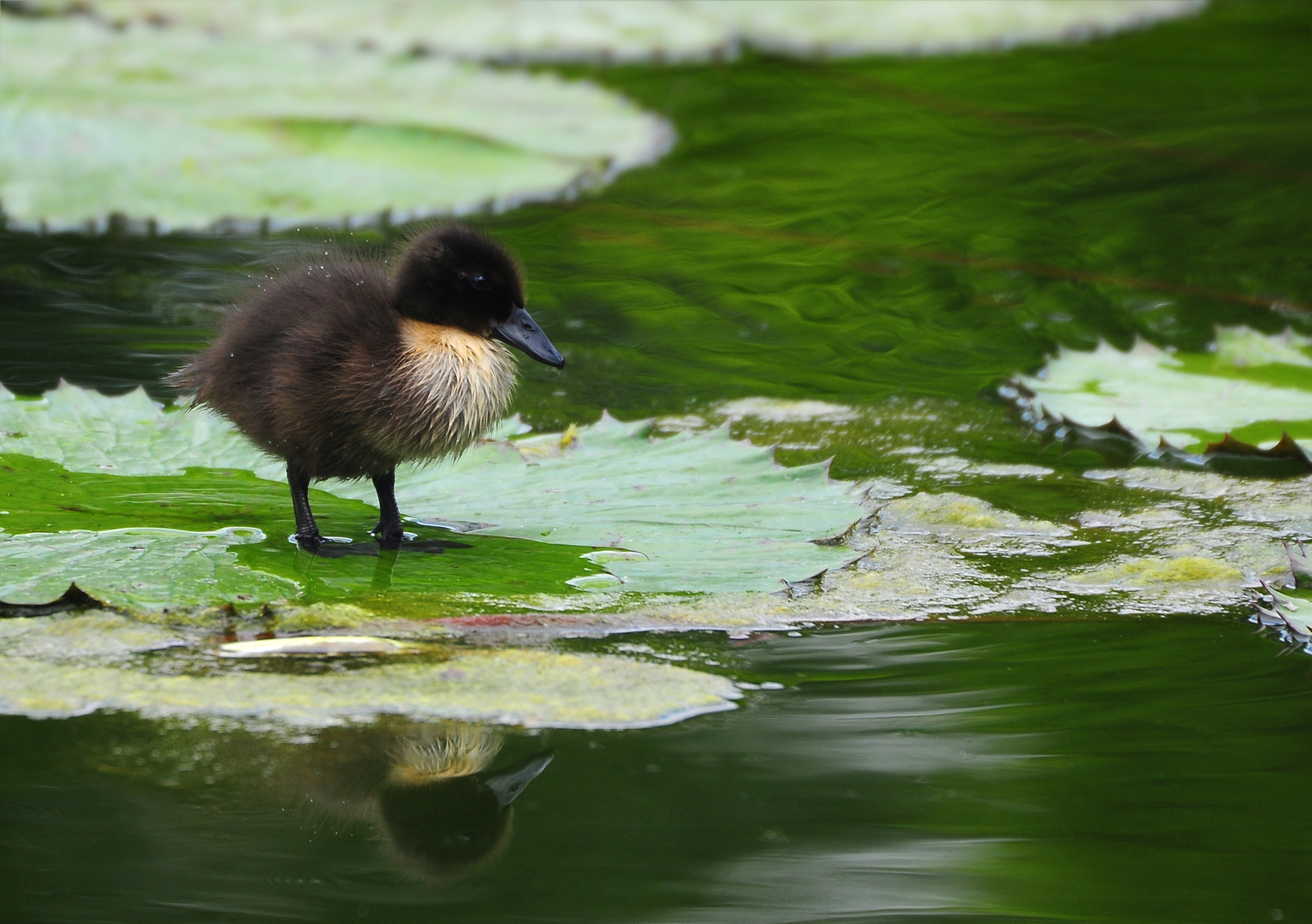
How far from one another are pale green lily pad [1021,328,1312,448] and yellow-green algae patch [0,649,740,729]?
176 cm

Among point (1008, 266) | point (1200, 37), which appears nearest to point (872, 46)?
point (1200, 37)

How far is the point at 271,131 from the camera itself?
5.23m

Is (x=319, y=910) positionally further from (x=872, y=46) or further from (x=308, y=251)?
(x=872, y=46)

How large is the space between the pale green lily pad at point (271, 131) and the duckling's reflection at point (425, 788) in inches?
127

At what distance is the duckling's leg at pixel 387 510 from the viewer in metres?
2.32

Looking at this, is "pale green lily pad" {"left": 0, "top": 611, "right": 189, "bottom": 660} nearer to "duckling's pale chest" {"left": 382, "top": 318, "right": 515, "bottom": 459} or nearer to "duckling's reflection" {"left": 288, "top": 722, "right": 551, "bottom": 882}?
"duckling's reflection" {"left": 288, "top": 722, "right": 551, "bottom": 882}

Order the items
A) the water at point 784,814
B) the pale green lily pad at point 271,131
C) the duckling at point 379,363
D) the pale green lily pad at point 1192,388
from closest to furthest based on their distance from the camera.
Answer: the water at point 784,814, the duckling at point 379,363, the pale green lily pad at point 1192,388, the pale green lily pad at point 271,131

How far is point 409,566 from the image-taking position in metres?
2.10

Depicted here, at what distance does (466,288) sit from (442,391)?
0.70 feet

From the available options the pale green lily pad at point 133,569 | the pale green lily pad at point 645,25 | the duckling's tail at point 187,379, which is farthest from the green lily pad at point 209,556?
the pale green lily pad at point 645,25

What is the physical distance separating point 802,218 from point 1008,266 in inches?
33.9

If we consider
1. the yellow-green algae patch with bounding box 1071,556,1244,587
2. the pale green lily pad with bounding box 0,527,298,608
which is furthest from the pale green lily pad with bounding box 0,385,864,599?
the yellow-green algae patch with bounding box 1071,556,1244,587

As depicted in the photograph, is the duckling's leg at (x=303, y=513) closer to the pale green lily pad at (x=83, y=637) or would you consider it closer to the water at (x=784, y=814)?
the pale green lily pad at (x=83, y=637)

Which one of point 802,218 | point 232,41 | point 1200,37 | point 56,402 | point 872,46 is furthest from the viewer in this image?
point 1200,37
